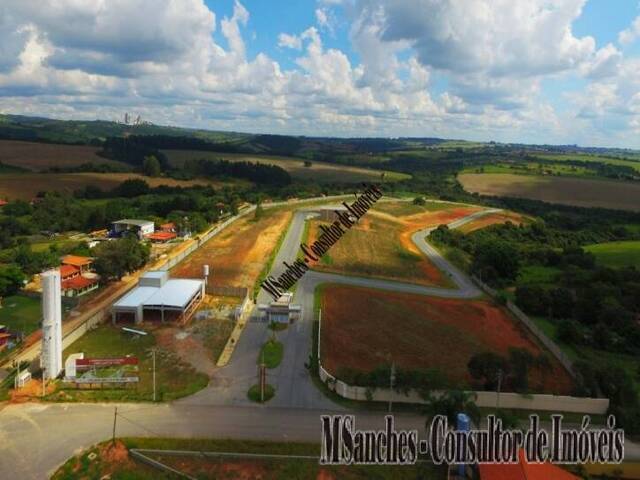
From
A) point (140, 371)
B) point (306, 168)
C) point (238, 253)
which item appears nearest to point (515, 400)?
point (140, 371)

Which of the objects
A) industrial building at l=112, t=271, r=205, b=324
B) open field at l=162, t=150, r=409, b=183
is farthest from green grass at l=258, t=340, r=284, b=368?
open field at l=162, t=150, r=409, b=183

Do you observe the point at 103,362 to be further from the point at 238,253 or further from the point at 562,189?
the point at 562,189

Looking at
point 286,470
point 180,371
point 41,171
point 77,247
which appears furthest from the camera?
point 41,171

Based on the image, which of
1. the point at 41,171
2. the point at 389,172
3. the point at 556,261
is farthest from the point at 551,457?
the point at 389,172

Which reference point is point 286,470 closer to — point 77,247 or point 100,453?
point 100,453

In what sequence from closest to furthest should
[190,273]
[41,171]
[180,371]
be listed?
[180,371], [190,273], [41,171]

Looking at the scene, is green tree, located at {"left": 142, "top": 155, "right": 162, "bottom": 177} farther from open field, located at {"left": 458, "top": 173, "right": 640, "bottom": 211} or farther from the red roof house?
the red roof house

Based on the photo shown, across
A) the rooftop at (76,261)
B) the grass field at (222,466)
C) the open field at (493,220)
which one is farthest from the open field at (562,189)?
the grass field at (222,466)
